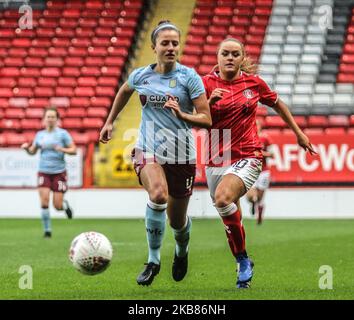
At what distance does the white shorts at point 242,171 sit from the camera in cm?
862

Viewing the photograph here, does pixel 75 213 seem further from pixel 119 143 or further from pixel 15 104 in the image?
pixel 15 104

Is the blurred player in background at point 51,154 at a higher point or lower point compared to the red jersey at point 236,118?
lower

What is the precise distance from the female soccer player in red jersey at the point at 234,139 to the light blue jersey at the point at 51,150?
300 inches

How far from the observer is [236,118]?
8742 mm

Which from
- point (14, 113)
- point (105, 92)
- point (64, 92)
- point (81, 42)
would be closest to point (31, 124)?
point (14, 113)

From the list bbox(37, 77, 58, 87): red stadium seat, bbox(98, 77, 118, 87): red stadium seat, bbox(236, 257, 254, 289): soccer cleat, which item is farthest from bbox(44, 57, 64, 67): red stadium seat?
bbox(236, 257, 254, 289): soccer cleat

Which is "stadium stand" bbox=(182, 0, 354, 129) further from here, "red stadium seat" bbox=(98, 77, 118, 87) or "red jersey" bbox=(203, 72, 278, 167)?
"red jersey" bbox=(203, 72, 278, 167)

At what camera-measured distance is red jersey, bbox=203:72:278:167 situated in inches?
344

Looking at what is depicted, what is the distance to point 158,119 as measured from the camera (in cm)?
849

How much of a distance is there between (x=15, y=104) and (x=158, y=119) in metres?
18.4

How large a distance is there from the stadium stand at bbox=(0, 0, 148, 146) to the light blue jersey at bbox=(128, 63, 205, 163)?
1558 cm

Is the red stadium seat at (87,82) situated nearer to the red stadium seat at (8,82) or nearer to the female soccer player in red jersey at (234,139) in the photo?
the red stadium seat at (8,82)

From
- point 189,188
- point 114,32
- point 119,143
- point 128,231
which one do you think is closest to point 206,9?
point 114,32
